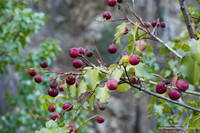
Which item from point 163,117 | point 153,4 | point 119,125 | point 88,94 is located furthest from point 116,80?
point 119,125

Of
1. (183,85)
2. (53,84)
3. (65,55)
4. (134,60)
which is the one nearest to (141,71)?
(134,60)

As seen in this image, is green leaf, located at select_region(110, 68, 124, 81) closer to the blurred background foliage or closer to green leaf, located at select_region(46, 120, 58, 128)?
the blurred background foliage

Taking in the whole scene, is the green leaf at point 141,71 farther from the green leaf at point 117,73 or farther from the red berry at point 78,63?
the red berry at point 78,63

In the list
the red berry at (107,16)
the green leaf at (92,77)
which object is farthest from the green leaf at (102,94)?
the red berry at (107,16)

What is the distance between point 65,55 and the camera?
33.0ft

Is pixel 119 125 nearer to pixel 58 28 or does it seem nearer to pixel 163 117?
pixel 58 28

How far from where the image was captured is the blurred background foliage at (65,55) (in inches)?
84.7

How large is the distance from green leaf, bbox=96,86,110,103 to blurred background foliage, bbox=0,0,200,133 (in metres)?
0.26

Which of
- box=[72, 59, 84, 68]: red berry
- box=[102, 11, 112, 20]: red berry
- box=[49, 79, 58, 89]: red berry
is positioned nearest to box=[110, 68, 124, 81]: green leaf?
box=[72, 59, 84, 68]: red berry

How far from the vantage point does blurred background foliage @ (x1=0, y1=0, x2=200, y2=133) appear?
7.06 ft

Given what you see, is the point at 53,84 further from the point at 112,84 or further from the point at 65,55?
the point at 65,55

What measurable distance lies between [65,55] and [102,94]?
8.91 metres

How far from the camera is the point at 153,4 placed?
6469 millimetres

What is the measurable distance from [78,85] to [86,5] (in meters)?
10.6
